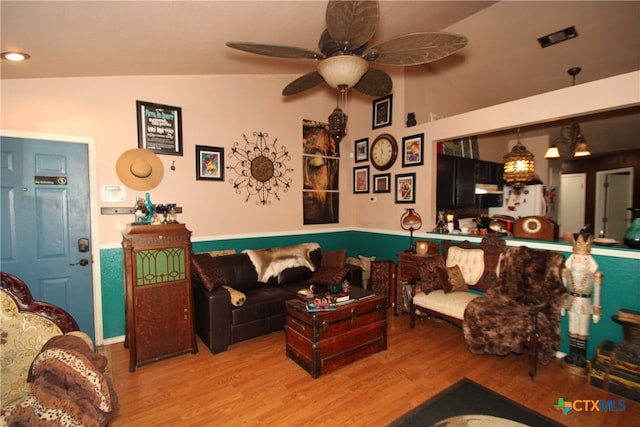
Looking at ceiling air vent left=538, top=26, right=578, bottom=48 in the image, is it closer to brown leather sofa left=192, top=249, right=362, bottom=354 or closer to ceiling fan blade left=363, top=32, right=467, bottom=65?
ceiling fan blade left=363, top=32, right=467, bottom=65

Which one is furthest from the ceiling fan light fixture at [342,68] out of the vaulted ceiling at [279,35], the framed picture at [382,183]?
the framed picture at [382,183]

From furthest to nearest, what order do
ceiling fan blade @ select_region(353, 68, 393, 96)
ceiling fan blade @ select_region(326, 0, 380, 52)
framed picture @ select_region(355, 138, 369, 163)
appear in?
framed picture @ select_region(355, 138, 369, 163), ceiling fan blade @ select_region(353, 68, 393, 96), ceiling fan blade @ select_region(326, 0, 380, 52)

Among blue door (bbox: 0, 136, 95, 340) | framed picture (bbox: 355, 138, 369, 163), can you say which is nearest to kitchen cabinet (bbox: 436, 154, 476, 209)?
framed picture (bbox: 355, 138, 369, 163)

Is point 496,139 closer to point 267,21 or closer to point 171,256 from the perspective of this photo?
point 267,21

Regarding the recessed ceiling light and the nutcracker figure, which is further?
the nutcracker figure

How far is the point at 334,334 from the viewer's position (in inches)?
104

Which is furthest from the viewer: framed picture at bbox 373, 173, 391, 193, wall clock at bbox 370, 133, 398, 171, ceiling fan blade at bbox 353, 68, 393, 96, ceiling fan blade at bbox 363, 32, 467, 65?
framed picture at bbox 373, 173, 391, 193

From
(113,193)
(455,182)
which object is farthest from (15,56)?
(455,182)

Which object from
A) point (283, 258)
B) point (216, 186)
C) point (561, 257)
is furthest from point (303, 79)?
point (561, 257)

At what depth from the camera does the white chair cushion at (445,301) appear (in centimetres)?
293

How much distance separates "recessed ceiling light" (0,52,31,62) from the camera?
211 centimetres

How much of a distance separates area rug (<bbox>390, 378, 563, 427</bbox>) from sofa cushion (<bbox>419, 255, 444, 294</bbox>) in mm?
1129

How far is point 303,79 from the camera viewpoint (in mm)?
2379

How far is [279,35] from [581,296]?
350cm
